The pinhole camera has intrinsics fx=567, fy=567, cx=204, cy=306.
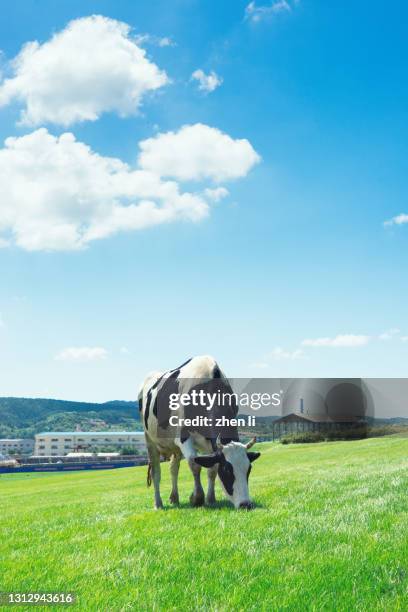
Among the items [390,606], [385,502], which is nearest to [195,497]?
[385,502]

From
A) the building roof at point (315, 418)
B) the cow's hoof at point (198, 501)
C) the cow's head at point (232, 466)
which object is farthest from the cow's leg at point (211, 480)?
the building roof at point (315, 418)

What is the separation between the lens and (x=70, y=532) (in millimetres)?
10070

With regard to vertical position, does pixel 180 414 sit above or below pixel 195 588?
above

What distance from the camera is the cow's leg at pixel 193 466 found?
12219mm

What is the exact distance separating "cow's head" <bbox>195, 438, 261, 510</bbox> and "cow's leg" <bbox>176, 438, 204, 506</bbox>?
545 millimetres

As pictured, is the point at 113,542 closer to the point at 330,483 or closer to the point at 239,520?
the point at 239,520

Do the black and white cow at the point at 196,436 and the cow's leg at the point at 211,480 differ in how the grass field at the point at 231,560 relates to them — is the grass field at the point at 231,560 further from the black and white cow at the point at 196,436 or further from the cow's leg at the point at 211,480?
the cow's leg at the point at 211,480

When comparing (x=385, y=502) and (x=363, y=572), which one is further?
(x=385, y=502)

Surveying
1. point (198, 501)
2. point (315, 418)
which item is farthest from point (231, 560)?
point (315, 418)

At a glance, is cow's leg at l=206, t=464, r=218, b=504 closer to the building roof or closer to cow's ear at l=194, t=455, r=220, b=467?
cow's ear at l=194, t=455, r=220, b=467

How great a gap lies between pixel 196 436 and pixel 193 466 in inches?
30.6

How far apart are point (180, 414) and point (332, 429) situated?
58.0m

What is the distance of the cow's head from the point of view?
1144 centimetres

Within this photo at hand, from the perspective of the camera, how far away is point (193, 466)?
1223cm
